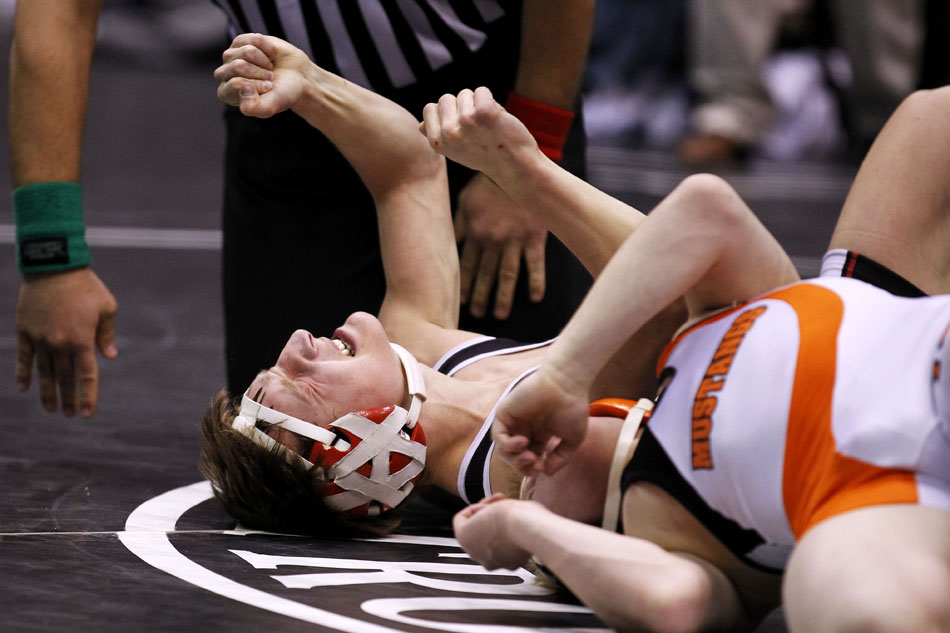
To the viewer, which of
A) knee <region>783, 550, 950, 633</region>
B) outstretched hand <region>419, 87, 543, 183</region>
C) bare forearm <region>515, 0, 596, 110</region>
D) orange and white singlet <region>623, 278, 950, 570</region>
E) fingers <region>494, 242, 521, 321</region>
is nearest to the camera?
knee <region>783, 550, 950, 633</region>

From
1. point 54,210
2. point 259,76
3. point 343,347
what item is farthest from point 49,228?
point 343,347

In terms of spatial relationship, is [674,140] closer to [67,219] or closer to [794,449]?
[67,219]

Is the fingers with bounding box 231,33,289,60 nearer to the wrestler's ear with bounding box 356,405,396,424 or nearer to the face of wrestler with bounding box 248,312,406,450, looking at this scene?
the face of wrestler with bounding box 248,312,406,450

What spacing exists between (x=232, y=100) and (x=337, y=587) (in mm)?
863

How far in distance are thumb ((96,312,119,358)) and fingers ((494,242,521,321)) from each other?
2.62ft

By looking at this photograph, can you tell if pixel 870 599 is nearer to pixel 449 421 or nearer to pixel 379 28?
pixel 449 421

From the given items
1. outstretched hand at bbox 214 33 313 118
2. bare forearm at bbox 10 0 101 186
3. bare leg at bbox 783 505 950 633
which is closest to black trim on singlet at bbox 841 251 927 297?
bare leg at bbox 783 505 950 633

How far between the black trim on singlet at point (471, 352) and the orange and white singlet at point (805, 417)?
670mm

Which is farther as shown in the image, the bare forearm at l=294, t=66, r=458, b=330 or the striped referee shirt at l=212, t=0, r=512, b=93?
the striped referee shirt at l=212, t=0, r=512, b=93

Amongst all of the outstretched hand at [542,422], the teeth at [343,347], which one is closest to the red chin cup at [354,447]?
the teeth at [343,347]

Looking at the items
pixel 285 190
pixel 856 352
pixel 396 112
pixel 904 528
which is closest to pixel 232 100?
pixel 396 112

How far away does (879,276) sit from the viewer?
7.14 ft

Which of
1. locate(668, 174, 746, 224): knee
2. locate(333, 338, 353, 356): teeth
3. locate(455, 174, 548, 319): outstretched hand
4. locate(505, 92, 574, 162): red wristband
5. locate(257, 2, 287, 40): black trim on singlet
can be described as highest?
locate(257, 2, 287, 40): black trim on singlet

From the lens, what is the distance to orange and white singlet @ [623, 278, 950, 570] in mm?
1666
